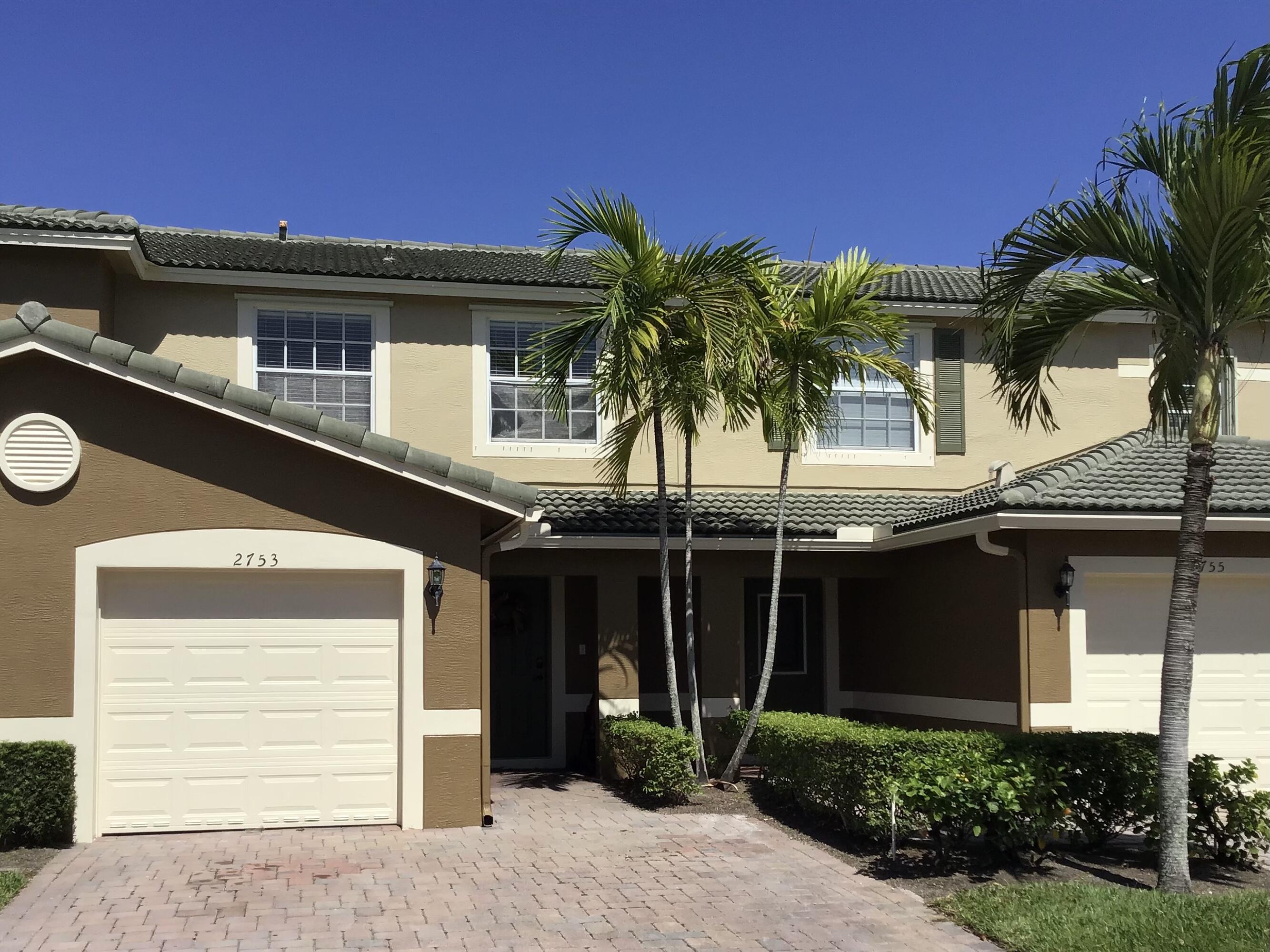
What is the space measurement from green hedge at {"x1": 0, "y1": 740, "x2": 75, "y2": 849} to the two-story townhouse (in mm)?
219

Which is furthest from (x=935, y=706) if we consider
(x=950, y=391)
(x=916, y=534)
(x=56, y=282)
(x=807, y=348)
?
(x=56, y=282)

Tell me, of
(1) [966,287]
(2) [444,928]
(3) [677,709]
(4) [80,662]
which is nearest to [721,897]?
(2) [444,928]

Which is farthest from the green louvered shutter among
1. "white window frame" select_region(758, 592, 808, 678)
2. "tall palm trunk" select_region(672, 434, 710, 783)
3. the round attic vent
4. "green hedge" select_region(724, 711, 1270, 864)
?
the round attic vent

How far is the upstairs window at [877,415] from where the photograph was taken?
15969 mm

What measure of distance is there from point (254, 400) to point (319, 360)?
4.55 metres

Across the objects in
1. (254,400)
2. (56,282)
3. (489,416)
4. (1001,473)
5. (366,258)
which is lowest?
(1001,473)

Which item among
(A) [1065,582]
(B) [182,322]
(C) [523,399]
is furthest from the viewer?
(C) [523,399]

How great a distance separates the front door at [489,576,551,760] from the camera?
15125 mm

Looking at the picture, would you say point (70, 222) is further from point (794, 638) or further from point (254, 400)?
point (794, 638)

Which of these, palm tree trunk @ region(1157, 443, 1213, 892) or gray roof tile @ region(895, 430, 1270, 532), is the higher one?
gray roof tile @ region(895, 430, 1270, 532)

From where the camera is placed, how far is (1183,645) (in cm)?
838

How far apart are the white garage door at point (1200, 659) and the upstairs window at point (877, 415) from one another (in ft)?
14.5

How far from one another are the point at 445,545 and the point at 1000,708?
227 inches

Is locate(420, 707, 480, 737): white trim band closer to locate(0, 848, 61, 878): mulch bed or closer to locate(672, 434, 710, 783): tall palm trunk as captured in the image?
locate(672, 434, 710, 783): tall palm trunk
